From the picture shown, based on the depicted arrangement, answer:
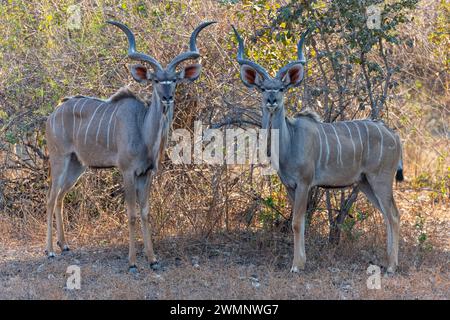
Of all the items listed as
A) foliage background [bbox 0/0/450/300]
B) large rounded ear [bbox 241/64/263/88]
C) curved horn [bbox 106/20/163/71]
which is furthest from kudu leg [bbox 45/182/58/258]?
large rounded ear [bbox 241/64/263/88]

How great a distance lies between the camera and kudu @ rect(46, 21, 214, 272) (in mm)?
5113

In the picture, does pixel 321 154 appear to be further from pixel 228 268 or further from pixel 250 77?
pixel 228 268

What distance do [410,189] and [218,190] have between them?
256 cm

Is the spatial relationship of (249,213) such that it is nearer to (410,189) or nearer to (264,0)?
(264,0)

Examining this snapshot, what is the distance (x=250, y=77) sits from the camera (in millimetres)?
5113

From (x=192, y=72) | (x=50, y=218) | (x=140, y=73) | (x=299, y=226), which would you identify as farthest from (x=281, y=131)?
(x=50, y=218)

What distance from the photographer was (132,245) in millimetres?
5105

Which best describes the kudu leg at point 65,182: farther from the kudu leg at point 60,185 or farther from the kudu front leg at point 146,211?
the kudu front leg at point 146,211

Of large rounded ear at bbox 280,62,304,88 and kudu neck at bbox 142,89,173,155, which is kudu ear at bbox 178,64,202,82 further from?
large rounded ear at bbox 280,62,304,88

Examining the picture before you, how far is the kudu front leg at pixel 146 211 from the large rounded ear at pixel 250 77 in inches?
35.7

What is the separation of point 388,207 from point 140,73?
Result: 6.08ft

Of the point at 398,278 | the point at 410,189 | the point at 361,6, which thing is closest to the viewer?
the point at 398,278

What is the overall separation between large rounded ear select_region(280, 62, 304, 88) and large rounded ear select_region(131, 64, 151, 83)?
2.97 feet

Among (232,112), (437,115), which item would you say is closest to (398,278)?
(232,112)
